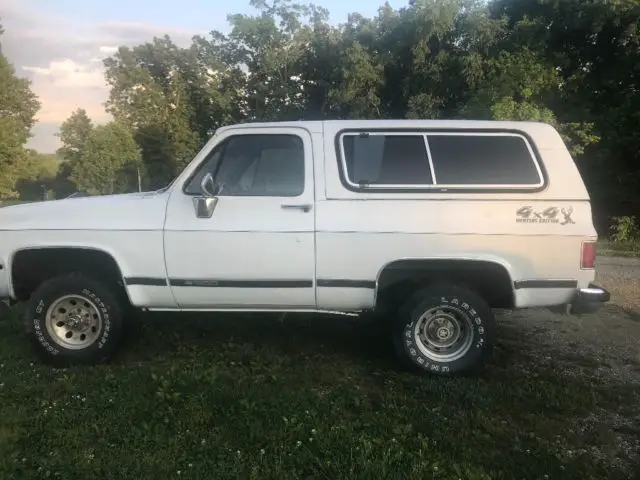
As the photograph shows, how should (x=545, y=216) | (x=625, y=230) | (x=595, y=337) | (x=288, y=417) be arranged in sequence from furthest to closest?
1. (x=625, y=230)
2. (x=595, y=337)
3. (x=545, y=216)
4. (x=288, y=417)

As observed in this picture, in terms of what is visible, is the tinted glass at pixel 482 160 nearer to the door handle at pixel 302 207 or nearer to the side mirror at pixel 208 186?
the door handle at pixel 302 207

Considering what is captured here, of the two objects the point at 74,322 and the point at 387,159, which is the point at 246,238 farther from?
the point at 74,322

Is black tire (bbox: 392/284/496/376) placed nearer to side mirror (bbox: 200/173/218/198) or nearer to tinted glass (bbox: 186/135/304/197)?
tinted glass (bbox: 186/135/304/197)

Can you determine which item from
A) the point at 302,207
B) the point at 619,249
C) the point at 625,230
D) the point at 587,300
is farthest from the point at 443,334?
the point at 625,230

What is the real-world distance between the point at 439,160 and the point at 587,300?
1.60 meters

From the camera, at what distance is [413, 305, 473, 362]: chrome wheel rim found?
5.15 m

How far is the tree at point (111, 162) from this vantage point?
42094 millimetres

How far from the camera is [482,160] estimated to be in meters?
5.17

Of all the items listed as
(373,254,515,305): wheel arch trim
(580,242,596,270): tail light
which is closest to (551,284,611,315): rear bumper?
(580,242,596,270): tail light

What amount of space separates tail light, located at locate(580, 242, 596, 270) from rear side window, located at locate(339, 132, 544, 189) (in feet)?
2.02

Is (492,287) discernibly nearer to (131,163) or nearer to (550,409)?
(550,409)

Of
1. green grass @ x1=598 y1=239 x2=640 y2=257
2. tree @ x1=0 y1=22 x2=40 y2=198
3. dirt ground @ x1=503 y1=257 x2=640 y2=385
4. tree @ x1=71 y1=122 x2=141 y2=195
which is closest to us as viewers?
dirt ground @ x1=503 y1=257 x2=640 y2=385

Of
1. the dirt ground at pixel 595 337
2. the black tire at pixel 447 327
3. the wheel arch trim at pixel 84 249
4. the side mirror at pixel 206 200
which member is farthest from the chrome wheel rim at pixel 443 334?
the wheel arch trim at pixel 84 249

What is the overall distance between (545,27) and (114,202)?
21254 millimetres
